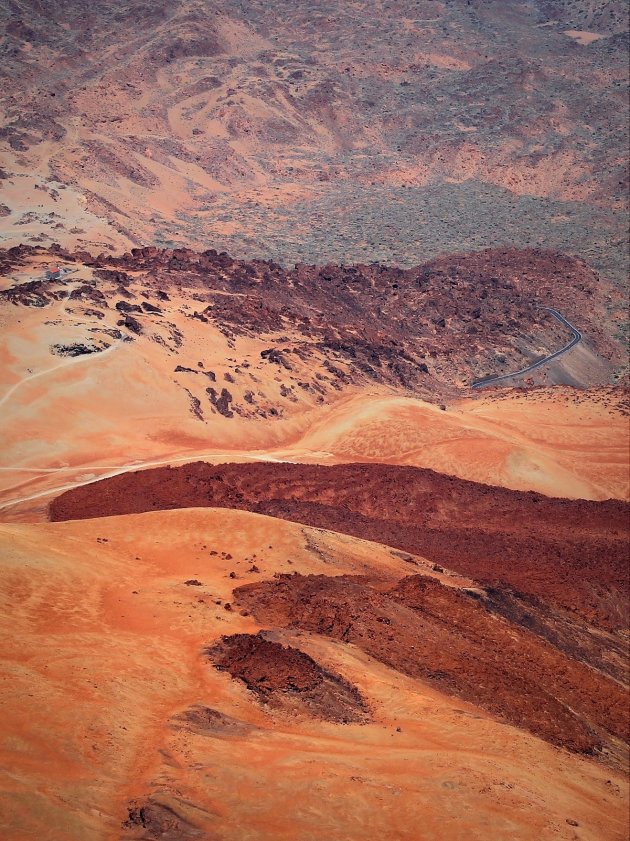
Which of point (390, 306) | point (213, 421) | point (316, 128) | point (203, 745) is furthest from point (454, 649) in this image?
point (316, 128)

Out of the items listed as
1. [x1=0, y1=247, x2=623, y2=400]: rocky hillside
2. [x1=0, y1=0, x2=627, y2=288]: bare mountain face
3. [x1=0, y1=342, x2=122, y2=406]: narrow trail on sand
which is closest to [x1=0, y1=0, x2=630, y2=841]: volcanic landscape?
[x1=0, y1=342, x2=122, y2=406]: narrow trail on sand

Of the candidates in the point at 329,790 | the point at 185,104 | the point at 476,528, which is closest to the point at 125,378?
the point at 476,528

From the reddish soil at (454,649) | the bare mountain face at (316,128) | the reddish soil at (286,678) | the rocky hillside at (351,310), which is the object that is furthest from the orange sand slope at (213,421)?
the bare mountain face at (316,128)

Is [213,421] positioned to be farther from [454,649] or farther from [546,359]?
[546,359]

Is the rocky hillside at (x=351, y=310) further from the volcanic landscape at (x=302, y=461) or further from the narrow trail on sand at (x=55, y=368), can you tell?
the narrow trail on sand at (x=55, y=368)

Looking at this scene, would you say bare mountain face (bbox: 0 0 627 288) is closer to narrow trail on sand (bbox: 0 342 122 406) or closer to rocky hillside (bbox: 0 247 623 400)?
rocky hillside (bbox: 0 247 623 400)

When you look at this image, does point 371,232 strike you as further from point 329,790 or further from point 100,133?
point 329,790

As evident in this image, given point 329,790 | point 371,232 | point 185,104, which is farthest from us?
point 185,104
